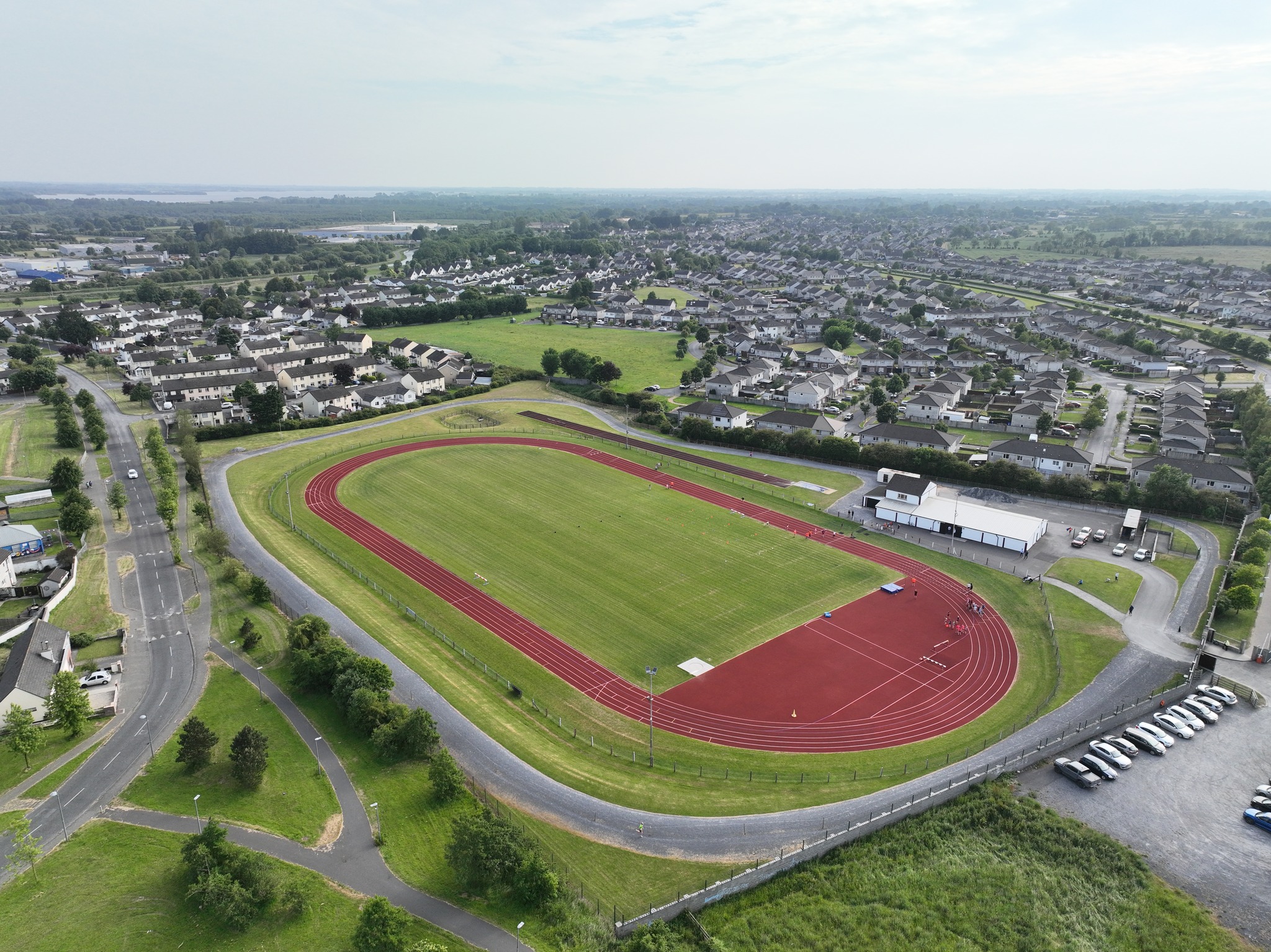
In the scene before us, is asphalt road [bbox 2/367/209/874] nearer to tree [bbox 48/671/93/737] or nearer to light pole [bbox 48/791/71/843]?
light pole [bbox 48/791/71/843]

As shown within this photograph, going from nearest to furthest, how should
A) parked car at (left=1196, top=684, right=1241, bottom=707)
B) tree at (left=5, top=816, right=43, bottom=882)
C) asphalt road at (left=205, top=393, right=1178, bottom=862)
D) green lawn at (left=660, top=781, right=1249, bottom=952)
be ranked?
green lawn at (left=660, top=781, right=1249, bottom=952)
tree at (left=5, top=816, right=43, bottom=882)
asphalt road at (left=205, top=393, right=1178, bottom=862)
parked car at (left=1196, top=684, right=1241, bottom=707)

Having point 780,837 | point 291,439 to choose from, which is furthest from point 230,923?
point 291,439

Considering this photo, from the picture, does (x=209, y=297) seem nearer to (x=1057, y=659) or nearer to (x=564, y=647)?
(x=564, y=647)

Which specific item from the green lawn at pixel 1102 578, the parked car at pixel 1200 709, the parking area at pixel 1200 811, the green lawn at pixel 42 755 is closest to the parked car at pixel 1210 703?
the parked car at pixel 1200 709

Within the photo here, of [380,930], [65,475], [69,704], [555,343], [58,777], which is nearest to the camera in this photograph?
[380,930]

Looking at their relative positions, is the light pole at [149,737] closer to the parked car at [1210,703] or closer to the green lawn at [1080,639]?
the green lawn at [1080,639]

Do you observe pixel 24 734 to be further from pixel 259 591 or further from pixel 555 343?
pixel 555 343

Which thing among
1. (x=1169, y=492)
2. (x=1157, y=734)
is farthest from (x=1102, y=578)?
(x=1157, y=734)

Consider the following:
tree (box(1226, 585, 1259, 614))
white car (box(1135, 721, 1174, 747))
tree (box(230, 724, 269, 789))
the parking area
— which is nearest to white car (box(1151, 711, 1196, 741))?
the parking area
